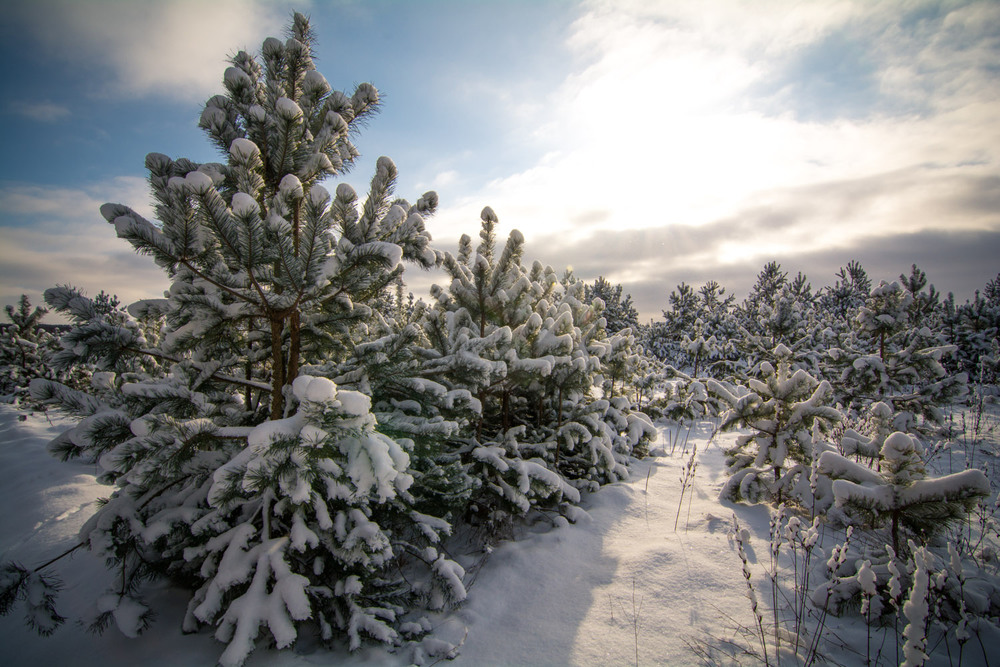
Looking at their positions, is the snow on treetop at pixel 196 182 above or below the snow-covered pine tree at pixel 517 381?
above

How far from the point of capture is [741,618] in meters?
2.58

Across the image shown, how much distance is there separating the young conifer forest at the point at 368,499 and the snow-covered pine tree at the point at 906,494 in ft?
0.07

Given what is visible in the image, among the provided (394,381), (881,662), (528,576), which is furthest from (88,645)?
(881,662)

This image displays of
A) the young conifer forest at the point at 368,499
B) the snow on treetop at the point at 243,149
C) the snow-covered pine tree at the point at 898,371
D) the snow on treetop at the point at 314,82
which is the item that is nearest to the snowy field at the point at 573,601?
the young conifer forest at the point at 368,499

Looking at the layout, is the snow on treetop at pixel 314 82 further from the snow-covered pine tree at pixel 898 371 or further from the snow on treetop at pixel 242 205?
the snow-covered pine tree at pixel 898 371

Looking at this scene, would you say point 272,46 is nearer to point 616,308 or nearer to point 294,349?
point 294,349

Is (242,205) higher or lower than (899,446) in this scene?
higher

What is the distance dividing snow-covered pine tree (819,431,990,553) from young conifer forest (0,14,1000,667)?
0.07 feet

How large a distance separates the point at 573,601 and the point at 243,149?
3.73 m

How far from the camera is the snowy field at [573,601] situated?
8.09 ft

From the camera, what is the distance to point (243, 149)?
228 centimetres

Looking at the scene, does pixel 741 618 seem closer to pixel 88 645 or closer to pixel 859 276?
pixel 88 645

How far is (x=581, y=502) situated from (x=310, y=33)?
5505mm

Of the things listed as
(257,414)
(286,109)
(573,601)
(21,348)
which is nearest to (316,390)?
(286,109)
